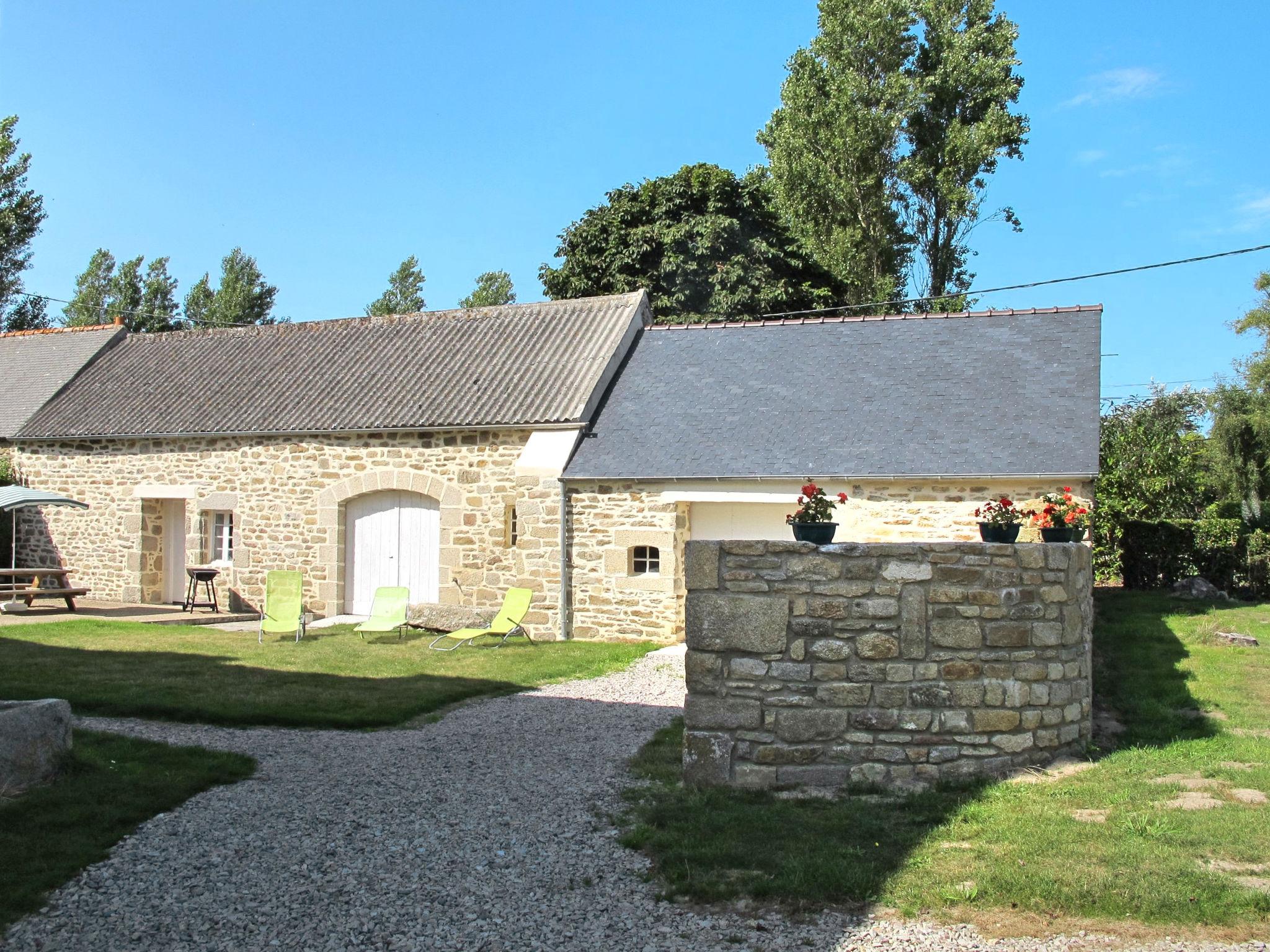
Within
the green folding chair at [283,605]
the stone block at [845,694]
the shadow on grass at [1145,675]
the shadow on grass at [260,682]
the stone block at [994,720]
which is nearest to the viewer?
the stone block at [845,694]

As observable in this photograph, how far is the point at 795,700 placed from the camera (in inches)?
232

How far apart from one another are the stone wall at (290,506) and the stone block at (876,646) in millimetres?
8025

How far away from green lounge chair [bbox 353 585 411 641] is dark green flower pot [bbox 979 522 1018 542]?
8466mm

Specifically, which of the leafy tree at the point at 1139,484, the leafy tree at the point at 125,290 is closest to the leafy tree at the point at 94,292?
the leafy tree at the point at 125,290

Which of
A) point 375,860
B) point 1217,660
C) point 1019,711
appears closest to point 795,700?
point 1019,711

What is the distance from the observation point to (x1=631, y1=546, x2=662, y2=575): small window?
1321cm

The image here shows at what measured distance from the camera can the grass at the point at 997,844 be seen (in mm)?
4242

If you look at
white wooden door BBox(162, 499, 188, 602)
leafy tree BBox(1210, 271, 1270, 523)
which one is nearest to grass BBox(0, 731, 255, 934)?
white wooden door BBox(162, 499, 188, 602)

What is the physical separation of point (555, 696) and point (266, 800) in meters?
4.00

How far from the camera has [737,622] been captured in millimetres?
5930

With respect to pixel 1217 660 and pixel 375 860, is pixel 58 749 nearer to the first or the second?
pixel 375 860

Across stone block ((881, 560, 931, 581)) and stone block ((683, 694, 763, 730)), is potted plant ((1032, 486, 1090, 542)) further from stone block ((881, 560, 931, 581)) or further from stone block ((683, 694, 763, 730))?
stone block ((683, 694, 763, 730))

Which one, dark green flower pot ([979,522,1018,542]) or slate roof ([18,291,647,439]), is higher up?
slate roof ([18,291,647,439])

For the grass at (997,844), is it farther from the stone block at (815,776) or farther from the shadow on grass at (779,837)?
the stone block at (815,776)
